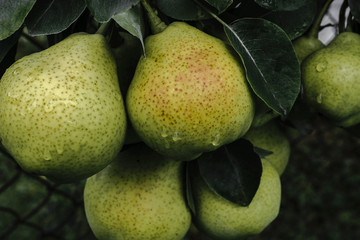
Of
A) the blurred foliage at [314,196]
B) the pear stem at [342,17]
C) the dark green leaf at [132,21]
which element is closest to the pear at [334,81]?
the pear stem at [342,17]

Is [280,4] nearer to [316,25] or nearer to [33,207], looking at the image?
[316,25]

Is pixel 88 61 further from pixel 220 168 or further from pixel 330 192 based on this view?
pixel 330 192

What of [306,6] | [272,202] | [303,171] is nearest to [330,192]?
[303,171]

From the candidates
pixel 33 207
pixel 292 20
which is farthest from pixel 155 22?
pixel 33 207

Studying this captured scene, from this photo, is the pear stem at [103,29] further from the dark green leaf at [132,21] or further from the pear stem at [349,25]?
the pear stem at [349,25]

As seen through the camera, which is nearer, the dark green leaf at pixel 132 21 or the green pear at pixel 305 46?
the dark green leaf at pixel 132 21

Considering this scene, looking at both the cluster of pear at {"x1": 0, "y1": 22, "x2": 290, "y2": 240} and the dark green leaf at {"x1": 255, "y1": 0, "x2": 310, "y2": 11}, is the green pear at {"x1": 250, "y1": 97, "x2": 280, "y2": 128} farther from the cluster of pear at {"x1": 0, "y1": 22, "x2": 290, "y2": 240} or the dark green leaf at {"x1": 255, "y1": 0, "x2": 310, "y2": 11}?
the dark green leaf at {"x1": 255, "y1": 0, "x2": 310, "y2": 11}

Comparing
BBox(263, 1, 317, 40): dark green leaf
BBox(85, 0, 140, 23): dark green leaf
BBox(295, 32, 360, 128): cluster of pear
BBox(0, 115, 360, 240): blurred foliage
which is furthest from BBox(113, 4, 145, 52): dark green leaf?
BBox(0, 115, 360, 240): blurred foliage
